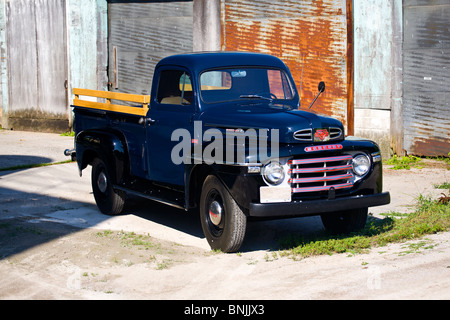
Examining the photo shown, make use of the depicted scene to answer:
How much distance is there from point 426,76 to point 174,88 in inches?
233

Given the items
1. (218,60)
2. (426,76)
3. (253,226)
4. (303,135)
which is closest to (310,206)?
(303,135)

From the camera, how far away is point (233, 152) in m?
6.38

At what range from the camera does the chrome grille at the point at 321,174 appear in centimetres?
637

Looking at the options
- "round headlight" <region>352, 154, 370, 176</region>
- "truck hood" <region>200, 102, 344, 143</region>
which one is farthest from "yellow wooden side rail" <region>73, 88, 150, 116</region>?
"round headlight" <region>352, 154, 370, 176</region>

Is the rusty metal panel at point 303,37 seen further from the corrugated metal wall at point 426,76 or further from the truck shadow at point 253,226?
the truck shadow at point 253,226

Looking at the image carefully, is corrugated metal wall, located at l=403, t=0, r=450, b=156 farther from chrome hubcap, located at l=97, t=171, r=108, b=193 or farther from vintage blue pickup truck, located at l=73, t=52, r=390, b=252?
chrome hubcap, located at l=97, t=171, r=108, b=193

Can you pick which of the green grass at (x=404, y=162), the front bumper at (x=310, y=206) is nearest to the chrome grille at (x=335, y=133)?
the front bumper at (x=310, y=206)

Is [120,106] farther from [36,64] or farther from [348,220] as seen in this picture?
[36,64]

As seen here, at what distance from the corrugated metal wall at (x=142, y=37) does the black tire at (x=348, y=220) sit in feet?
26.0

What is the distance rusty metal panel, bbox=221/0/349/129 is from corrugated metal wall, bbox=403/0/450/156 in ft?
3.91

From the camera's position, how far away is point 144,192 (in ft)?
25.6
